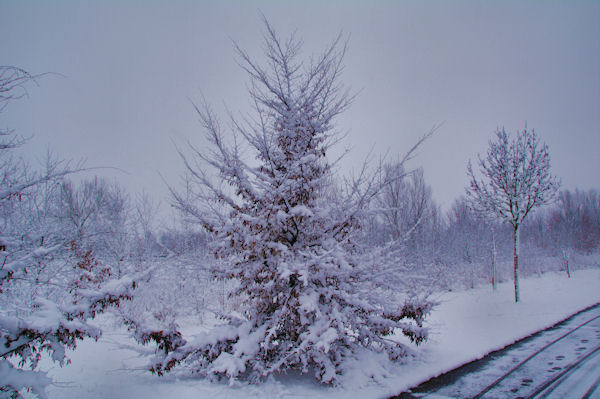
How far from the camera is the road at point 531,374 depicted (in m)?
4.63

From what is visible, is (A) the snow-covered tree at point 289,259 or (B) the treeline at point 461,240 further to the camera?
(B) the treeline at point 461,240

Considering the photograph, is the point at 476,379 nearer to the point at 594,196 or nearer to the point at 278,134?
the point at 278,134

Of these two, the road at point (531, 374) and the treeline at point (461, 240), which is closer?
the road at point (531, 374)

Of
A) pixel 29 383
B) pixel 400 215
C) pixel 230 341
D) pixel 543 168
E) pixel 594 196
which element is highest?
pixel 594 196

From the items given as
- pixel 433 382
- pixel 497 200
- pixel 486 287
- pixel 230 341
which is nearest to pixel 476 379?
pixel 433 382

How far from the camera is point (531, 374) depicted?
5.31 meters

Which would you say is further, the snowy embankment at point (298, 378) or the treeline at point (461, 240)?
the treeline at point (461, 240)

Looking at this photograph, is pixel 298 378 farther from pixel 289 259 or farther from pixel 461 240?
pixel 461 240

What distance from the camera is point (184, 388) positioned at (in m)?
4.96

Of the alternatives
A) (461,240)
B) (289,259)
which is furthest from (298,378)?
(461,240)

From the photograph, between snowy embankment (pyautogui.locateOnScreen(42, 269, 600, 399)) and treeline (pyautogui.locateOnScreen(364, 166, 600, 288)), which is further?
treeline (pyautogui.locateOnScreen(364, 166, 600, 288))

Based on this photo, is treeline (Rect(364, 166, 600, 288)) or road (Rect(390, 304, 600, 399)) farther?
treeline (Rect(364, 166, 600, 288))

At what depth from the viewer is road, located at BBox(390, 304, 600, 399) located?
4.63 meters

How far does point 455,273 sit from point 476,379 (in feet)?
64.5
